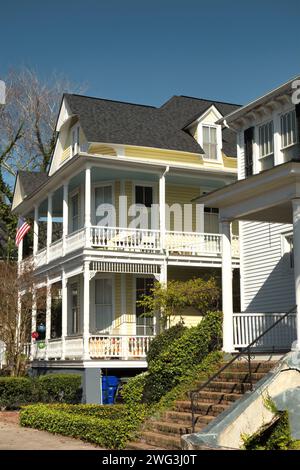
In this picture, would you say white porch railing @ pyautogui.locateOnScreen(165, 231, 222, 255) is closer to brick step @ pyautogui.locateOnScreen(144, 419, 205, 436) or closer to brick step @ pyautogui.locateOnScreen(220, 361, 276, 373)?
brick step @ pyautogui.locateOnScreen(220, 361, 276, 373)

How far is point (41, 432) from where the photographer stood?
1619 cm

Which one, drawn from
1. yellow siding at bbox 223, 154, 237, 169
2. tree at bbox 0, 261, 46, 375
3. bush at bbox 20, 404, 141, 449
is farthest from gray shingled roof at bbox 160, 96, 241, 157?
bush at bbox 20, 404, 141, 449

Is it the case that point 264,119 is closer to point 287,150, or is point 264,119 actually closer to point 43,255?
point 287,150

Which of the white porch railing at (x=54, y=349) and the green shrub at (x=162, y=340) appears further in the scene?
the white porch railing at (x=54, y=349)

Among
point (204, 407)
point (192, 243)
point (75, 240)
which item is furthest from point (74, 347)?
point (204, 407)

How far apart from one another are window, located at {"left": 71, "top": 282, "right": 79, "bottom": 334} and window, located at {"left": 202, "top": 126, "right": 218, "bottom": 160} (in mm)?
8094

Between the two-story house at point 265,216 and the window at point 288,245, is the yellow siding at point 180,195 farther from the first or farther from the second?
the window at point 288,245

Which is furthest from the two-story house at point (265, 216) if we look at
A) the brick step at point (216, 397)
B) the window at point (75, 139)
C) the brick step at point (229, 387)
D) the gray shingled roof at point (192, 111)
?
the window at point (75, 139)

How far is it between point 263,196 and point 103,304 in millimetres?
12833

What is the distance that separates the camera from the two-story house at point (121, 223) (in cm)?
2517

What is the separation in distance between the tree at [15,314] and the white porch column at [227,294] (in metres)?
11.3

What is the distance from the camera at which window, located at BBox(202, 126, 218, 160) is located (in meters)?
30.3
